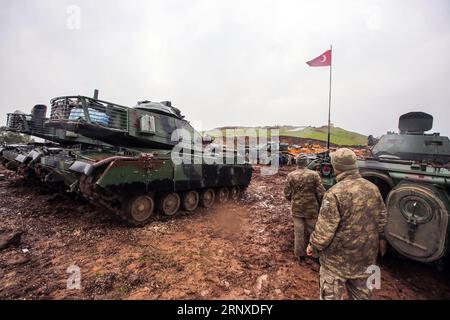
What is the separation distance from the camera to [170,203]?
623 centimetres

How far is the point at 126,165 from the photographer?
488 cm

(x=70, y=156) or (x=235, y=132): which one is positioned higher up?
(x=235, y=132)

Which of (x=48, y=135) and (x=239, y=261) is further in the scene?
(x=48, y=135)

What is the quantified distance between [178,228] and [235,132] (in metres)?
32.5

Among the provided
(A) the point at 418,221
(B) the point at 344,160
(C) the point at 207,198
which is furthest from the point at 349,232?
(C) the point at 207,198

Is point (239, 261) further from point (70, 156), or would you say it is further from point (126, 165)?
point (70, 156)

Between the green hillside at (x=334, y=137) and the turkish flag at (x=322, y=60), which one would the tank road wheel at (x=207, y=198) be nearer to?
the turkish flag at (x=322, y=60)

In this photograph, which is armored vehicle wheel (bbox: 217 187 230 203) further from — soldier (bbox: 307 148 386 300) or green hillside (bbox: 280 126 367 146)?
green hillside (bbox: 280 126 367 146)

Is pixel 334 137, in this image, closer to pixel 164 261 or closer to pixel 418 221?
pixel 418 221

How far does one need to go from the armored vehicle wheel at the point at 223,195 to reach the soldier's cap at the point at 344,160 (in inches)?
225

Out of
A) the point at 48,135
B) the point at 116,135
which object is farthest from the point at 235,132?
the point at 116,135

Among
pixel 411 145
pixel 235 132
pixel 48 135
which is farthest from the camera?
pixel 235 132

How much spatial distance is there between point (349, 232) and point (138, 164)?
4.14m

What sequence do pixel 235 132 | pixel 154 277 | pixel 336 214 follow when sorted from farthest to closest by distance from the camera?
1. pixel 235 132
2. pixel 154 277
3. pixel 336 214
